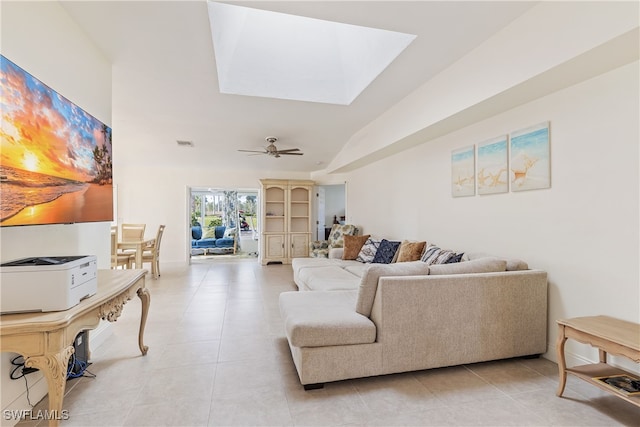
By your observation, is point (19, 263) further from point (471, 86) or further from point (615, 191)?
point (615, 191)

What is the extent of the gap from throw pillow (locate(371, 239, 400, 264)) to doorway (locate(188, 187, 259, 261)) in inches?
216

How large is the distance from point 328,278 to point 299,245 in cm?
395

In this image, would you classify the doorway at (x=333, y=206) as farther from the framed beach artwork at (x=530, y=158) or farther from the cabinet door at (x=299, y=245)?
the framed beach artwork at (x=530, y=158)

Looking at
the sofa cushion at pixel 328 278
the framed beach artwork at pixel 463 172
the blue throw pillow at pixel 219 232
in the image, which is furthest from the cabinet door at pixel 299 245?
the framed beach artwork at pixel 463 172

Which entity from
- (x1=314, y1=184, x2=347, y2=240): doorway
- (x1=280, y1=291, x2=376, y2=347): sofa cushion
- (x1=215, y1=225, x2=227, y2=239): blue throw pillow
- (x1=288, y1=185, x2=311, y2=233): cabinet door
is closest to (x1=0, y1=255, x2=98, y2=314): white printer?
(x1=280, y1=291, x2=376, y2=347): sofa cushion

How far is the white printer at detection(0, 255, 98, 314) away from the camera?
1385 millimetres

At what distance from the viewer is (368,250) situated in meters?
4.84

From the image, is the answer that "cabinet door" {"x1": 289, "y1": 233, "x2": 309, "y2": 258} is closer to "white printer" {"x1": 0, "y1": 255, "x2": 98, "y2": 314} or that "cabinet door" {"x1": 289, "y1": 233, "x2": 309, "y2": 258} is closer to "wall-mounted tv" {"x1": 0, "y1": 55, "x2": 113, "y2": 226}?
"wall-mounted tv" {"x1": 0, "y1": 55, "x2": 113, "y2": 226}

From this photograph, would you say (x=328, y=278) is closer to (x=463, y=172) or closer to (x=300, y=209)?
(x=463, y=172)

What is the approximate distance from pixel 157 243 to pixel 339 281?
4059 millimetres

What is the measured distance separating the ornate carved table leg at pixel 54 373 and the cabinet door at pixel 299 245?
19.8 ft

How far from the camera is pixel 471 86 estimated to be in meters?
2.67

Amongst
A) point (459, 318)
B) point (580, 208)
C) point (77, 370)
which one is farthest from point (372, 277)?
point (77, 370)

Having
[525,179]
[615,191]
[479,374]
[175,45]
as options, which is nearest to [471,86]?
[525,179]
